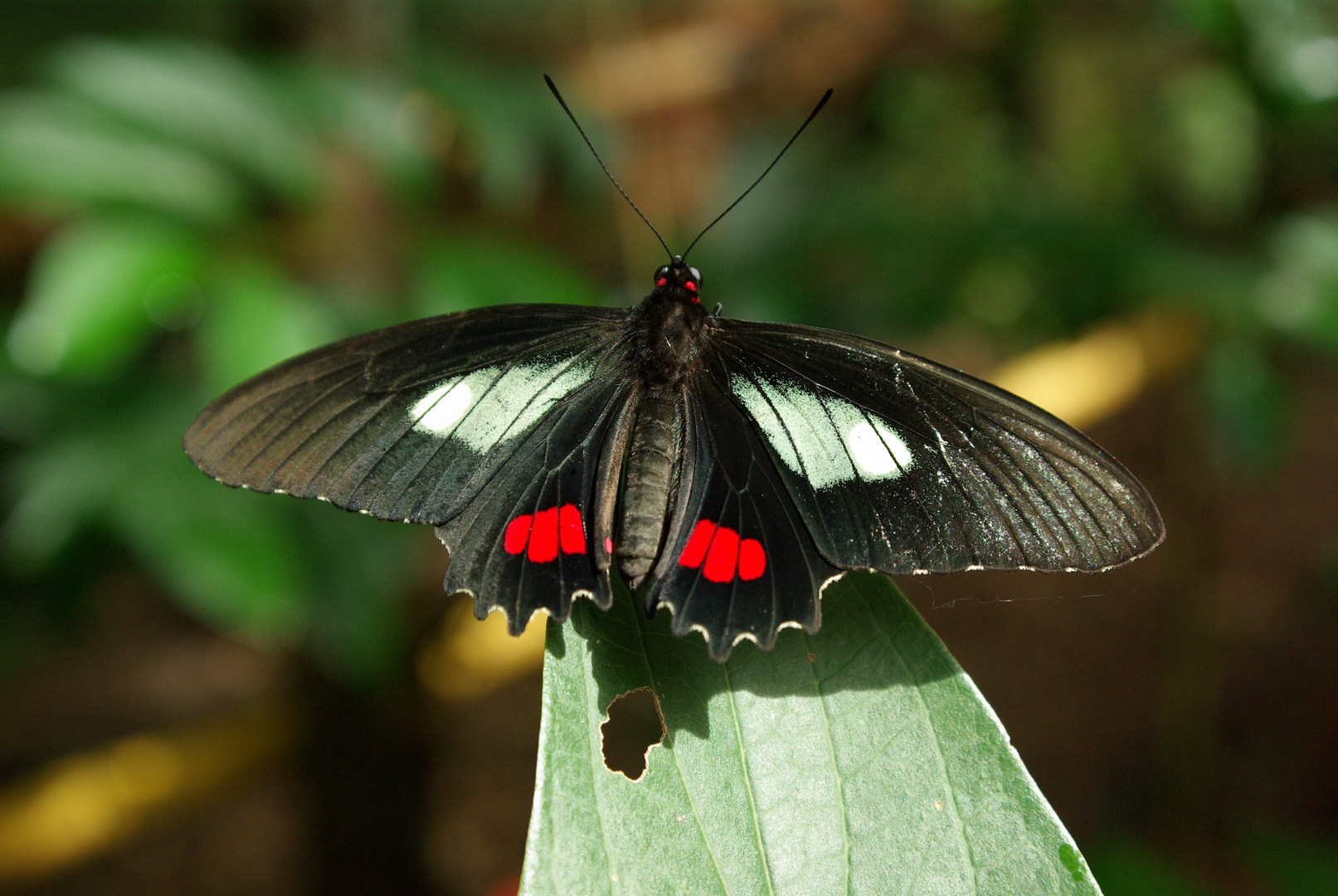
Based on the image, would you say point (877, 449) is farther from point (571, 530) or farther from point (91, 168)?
point (91, 168)

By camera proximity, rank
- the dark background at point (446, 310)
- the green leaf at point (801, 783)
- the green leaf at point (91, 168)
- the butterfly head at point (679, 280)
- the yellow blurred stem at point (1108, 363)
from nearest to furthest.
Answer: the green leaf at point (801, 783), the butterfly head at point (679, 280), the green leaf at point (91, 168), the dark background at point (446, 310), the yellow blurred stem at point (1108, 363)

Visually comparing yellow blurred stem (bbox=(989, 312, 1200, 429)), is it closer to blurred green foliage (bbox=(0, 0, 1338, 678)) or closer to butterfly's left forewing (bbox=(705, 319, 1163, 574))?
blurred green foliage (bbox=(0, 0, 1338, 678))

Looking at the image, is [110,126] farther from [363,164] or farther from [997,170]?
[997,170]

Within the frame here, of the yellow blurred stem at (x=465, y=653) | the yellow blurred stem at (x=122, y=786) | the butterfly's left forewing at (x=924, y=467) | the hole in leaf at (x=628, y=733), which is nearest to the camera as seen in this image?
the butterfly's left forewing at (x=924, y=467)

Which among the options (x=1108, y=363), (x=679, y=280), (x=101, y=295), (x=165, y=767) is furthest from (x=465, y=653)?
(x=1108, y=363)

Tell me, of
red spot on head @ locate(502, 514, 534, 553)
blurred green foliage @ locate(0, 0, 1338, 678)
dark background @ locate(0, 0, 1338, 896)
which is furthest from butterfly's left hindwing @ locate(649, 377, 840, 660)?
blurred green foliage @ locate(0, 0, 1338, 678)

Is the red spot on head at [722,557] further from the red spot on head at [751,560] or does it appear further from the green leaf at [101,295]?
the green leaf at [101,295]

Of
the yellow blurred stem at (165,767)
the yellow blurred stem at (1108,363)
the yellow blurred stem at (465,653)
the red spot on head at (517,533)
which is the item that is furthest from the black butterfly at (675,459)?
the yellow blurred stem at (1108,363)
